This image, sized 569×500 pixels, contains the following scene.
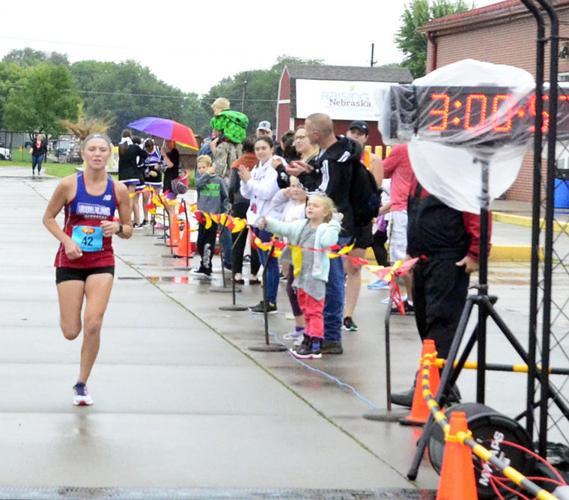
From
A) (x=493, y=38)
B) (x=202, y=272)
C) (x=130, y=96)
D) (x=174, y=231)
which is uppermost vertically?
(x=130, y=96)

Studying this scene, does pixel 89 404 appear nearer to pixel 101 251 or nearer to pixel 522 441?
pixel 101 251

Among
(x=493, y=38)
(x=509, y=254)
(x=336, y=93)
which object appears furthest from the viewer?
(x=336, y=93)

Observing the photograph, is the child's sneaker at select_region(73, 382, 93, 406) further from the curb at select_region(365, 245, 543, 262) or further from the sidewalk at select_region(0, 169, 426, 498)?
the curb at select_region(365, 245, 543, 262)

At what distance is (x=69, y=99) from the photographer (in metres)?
99.2

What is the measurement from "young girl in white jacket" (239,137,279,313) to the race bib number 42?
4.33m

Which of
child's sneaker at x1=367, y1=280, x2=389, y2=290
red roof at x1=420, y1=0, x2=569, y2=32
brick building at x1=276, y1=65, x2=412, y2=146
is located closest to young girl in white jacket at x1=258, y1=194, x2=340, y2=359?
child's sneaker at x1=367, y1=280, x2=389, y2=290

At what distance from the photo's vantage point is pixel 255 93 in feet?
498

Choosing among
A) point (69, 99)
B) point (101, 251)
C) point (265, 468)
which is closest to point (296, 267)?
point (101, 251)

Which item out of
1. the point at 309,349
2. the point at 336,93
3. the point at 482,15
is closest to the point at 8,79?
the point at 336,93

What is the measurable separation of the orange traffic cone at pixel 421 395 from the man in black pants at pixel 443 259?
0.24m

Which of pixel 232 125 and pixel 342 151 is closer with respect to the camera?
pixel 342 151

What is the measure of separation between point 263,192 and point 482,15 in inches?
1000

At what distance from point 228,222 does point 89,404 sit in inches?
273

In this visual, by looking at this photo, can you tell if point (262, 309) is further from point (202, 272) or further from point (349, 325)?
point (202, 272)
